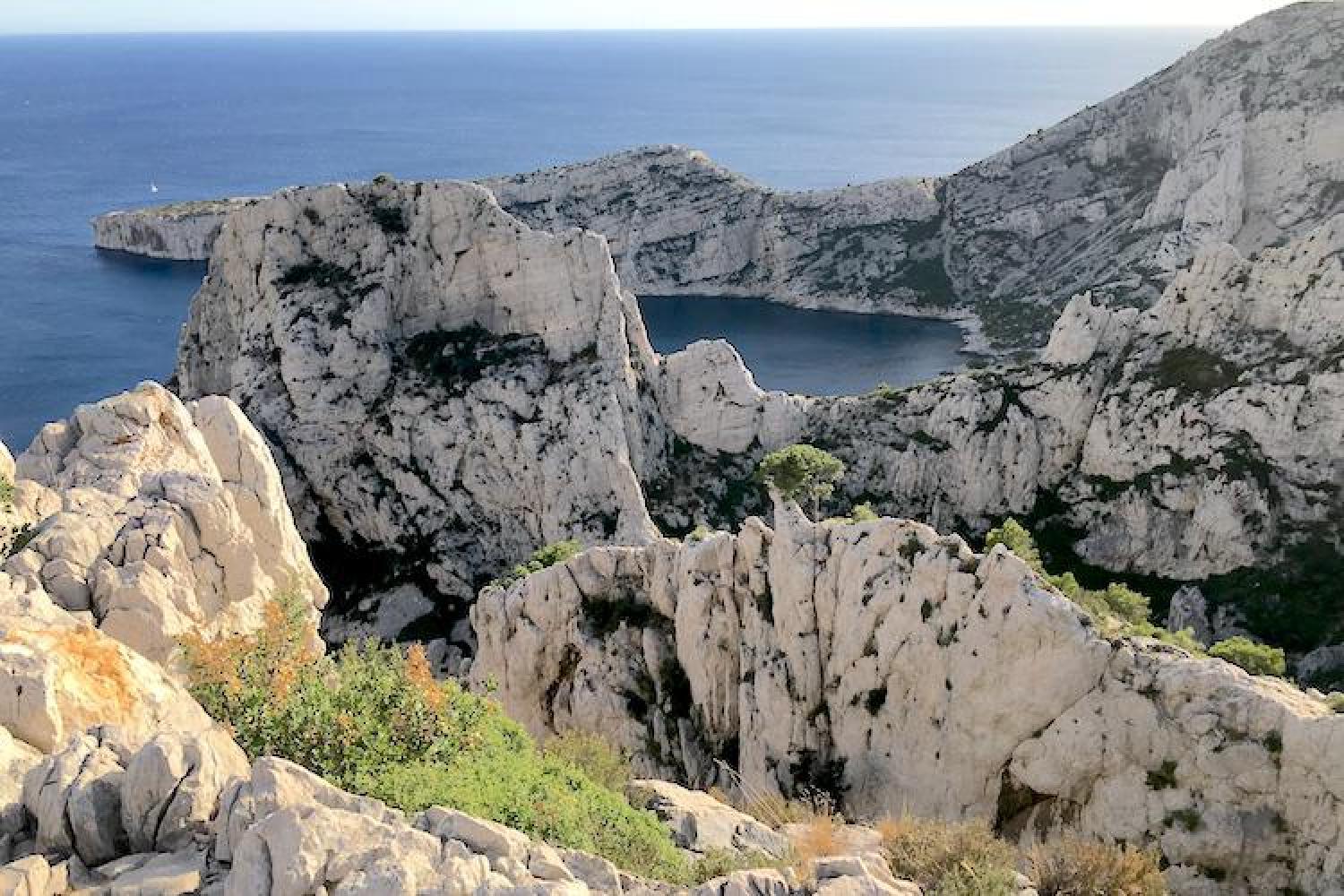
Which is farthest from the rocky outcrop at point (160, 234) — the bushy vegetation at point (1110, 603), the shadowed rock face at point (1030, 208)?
the bushy vegetation at point (1110, 603)

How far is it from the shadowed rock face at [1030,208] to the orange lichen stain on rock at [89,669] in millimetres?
101394

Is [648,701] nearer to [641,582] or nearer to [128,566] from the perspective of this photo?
[641,582]

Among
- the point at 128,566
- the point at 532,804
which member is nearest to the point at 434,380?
the point at 128,566

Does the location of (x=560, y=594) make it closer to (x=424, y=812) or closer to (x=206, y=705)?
(x=206, y=705)

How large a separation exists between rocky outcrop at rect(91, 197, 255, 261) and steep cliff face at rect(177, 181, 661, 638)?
329 feet

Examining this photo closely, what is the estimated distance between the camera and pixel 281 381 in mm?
68500

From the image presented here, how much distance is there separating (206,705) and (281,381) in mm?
52551

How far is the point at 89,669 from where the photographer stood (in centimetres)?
1778

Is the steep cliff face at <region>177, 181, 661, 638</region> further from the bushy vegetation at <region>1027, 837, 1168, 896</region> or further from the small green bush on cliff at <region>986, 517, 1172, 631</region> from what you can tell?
the bushy vegetation at <region>1027, 837, 1168, 896</region>

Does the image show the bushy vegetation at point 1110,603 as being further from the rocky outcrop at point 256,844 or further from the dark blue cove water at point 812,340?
the dark blue cove water at point 812,340

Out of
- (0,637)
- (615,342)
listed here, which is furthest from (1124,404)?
(0,637)

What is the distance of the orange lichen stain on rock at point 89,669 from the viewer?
56.2 feet

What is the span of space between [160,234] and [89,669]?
166 m

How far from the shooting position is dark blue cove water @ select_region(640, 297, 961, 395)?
379ft
